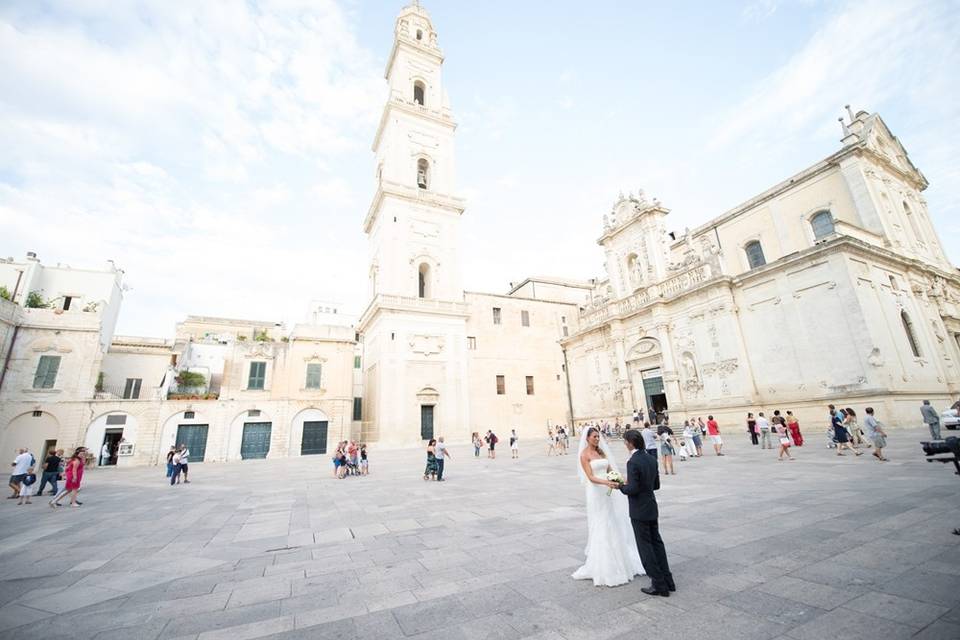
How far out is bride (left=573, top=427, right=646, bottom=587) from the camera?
3.71m

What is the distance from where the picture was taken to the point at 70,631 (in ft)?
10.8

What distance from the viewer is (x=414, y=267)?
87.6 ft

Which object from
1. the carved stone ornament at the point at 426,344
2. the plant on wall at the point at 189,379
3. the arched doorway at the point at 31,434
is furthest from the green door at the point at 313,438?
the arched doorway at the point at 31,434

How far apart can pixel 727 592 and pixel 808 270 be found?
1902 cm

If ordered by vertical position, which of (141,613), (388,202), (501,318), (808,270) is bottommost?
(141,613)

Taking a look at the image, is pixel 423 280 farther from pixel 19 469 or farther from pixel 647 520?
pixel 647 520

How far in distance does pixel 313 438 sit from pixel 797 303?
27.2m

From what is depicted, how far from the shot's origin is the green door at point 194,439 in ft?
74.2

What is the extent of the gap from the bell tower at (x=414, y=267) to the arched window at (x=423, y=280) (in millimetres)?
93

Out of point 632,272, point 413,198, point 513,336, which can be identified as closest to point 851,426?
point 632,272

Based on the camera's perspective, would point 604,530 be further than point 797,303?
No

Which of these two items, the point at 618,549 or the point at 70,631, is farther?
the point at 618,549

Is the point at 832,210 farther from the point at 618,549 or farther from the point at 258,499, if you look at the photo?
the point at 258,499

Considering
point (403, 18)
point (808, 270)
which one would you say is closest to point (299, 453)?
point (808, 270)
